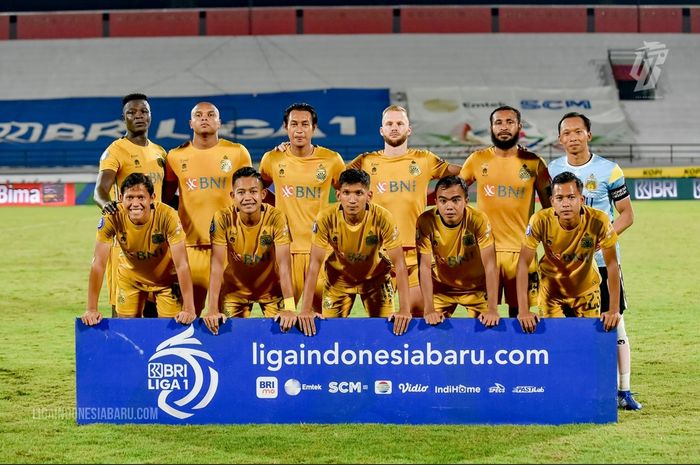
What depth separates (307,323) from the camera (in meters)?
5.68

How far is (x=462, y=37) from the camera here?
126 ft

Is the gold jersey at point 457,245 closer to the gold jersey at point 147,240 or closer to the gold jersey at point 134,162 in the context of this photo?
the gold jersey at point 147,240

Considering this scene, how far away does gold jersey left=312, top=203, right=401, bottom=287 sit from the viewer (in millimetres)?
6020

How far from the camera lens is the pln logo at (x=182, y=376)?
5738 millimetres

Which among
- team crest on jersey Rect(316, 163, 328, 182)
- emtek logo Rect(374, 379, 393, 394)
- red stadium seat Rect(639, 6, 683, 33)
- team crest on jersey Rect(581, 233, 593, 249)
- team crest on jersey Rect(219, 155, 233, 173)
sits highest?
red stadium seat Rect(639, 6, 683, 33)

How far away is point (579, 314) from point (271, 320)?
6.16 feet

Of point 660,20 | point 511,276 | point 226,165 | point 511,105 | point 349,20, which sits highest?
point 349,20

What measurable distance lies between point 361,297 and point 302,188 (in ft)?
2.92

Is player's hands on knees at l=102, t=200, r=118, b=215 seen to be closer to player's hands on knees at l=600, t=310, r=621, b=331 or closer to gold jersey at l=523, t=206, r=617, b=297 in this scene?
gold jersey at l=523, t=206, r=617, b=297

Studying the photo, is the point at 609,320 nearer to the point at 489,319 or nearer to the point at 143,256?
the point at 489,319

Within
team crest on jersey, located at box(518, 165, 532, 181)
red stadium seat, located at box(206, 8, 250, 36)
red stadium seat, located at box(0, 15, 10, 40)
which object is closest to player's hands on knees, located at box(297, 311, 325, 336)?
team crest on jersey, located at box(518, 165, 532, 181)

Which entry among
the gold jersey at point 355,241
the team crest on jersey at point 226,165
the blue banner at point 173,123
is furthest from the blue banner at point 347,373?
the blue banner at point 173,123

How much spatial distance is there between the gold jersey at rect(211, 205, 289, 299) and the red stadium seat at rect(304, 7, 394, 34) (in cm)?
3462

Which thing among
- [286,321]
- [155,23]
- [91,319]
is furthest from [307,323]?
[155,23]
